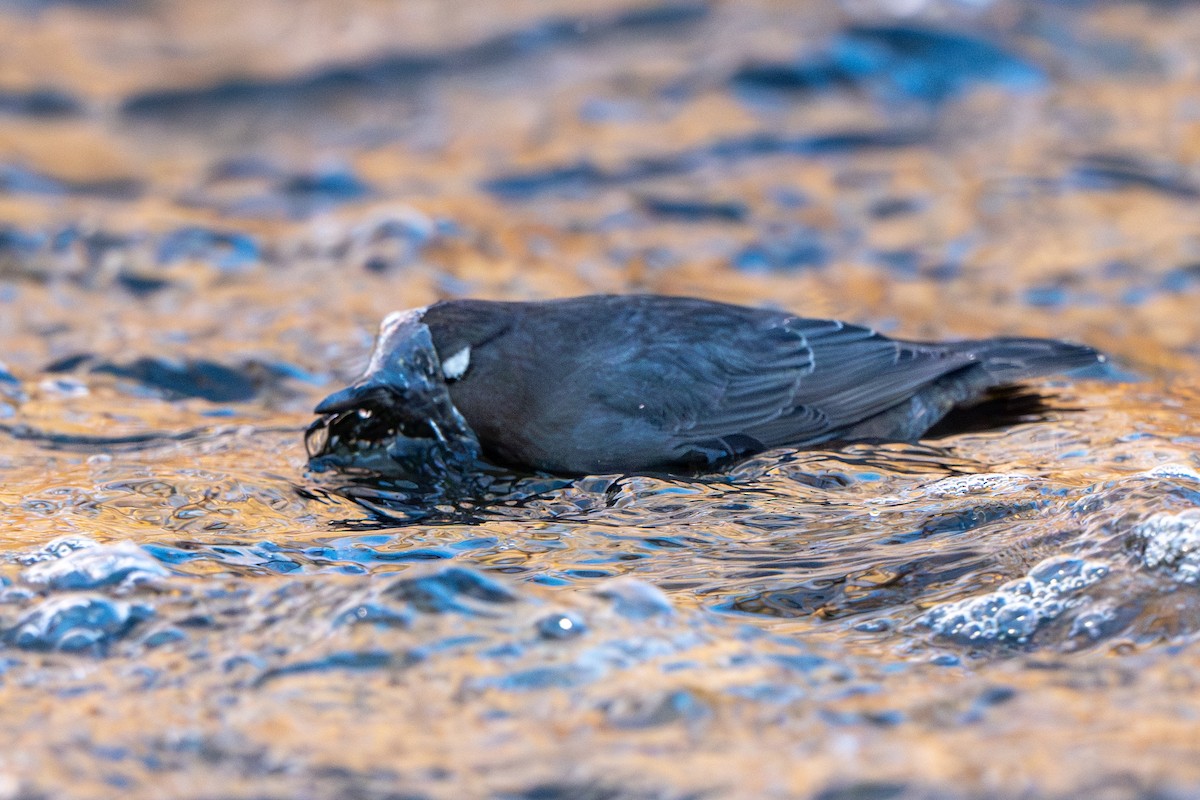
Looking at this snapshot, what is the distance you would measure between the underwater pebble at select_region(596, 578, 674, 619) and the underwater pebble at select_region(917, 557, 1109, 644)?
622 mm

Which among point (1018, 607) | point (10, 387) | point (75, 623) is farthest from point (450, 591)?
point (10, 387)

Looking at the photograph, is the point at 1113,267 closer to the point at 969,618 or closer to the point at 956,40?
the point at 956,40

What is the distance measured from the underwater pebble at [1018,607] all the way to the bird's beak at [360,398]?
6.65 feet

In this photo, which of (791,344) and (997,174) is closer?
(791,344)

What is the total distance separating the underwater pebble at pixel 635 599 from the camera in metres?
3.21

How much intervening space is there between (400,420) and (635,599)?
5.92 ft

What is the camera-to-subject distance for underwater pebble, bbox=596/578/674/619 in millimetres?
3211

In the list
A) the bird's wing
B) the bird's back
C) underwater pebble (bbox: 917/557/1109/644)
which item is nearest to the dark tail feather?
the bird's back

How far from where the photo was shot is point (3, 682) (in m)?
3.01

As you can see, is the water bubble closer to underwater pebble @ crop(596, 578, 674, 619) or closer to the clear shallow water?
the clear shallow water

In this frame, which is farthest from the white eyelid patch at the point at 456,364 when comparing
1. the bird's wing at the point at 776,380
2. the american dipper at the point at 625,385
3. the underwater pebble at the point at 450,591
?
the underwater pebble at the point at 450,591

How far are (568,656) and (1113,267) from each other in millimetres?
4783

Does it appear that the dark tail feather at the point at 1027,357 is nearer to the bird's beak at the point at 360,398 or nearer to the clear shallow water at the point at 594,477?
the clear shallow water at the point at 594,477

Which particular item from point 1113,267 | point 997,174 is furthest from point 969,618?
point 997,174
